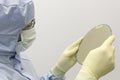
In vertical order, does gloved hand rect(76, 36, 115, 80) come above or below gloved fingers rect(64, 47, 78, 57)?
above

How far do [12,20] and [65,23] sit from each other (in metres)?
0.49

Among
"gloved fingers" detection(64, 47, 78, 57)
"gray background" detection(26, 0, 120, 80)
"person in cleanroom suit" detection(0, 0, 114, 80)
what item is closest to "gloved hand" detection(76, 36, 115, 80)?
"person in cleanroom suit" detection(0, 0, 114, 80)

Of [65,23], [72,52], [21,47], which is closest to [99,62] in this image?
[72,52]

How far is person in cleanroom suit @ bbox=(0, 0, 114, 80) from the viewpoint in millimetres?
1101

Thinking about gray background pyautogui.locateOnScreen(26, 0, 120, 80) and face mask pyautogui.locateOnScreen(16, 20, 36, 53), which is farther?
gray background pyautogui.locateOnScreen(26, 0, 120, 80)

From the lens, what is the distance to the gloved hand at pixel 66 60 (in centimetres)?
138

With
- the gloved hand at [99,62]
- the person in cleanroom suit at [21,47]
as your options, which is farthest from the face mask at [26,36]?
the gloved hand at [99,62]

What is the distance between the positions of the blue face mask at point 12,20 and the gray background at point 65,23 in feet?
1.25

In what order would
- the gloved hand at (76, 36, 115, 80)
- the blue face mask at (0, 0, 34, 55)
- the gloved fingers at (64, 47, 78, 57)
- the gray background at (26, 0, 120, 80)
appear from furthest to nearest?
the gray background at (26, 0, 120, 80)
the gloved fingers at (64, 47, 78, 57)
the blue face mask at (0, 0, 34, 55)
the gloved hand at (76, 36, 115, 80)

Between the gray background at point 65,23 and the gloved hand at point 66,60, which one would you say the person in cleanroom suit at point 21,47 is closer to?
the gloved hand at point 66,60

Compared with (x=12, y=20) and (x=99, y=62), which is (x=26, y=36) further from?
(x=99, y=62)

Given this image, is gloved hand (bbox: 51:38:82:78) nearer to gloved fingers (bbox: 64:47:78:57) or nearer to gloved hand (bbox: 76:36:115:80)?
gloved fingers (bbox: 64:47:78:57)

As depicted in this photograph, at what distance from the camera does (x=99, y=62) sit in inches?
43.3

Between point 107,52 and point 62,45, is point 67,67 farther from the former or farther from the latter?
point 107,52
